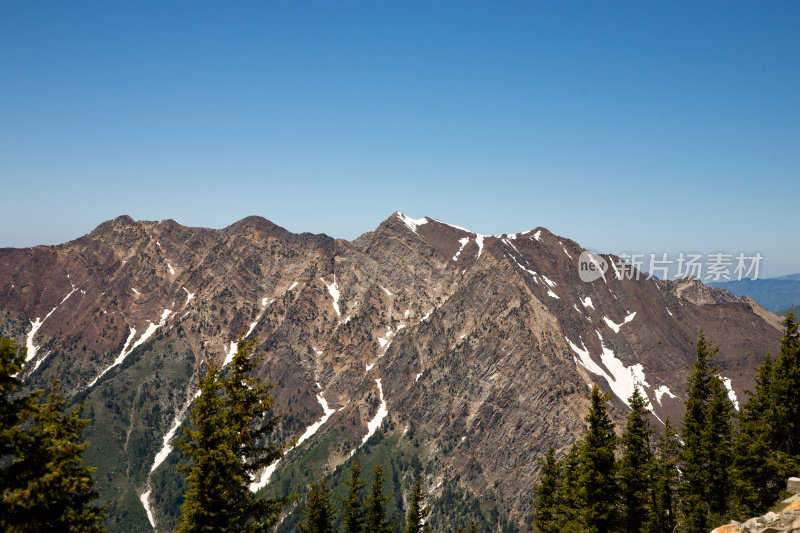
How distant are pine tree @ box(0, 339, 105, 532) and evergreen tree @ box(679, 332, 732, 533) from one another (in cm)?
4597

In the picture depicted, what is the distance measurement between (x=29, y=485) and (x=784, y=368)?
159 ft

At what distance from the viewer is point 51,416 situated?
75.1ft

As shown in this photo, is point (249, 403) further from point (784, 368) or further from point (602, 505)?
point (784, 368)

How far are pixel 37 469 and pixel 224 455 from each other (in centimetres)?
736

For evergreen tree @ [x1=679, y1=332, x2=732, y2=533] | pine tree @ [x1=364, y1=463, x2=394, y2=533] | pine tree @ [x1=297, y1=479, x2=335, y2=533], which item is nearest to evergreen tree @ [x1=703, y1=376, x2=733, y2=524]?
evergreen tree @ [x1=679, y1=332, x2=732, y2=533]

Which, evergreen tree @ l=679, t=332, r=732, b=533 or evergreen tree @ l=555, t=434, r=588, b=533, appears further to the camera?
evergreen tree @ l=679, t=332, r=732, b=533

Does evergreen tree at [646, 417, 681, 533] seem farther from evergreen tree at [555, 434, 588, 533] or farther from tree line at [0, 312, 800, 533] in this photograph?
evergreen tree at [555, 434, 588, 533]

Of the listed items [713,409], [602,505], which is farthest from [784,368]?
[602,505]

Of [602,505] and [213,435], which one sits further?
[602,505]

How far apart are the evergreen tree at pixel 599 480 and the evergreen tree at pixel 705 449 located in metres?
16.8

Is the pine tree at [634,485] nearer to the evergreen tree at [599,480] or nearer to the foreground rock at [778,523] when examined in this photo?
the evergreen tree at [599,480]

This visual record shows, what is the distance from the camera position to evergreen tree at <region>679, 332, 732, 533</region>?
152ft

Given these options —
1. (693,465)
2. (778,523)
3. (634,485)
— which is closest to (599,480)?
(634,485)

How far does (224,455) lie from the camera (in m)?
24.9
